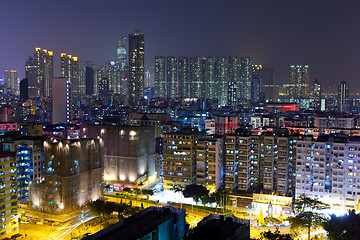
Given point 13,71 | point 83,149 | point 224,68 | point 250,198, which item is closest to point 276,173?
point 250,198

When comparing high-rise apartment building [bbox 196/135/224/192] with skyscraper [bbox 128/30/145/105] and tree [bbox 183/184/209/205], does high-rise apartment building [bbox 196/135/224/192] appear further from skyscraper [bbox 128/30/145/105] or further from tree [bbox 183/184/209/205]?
skyscraper [bbox 128/30/145/105]

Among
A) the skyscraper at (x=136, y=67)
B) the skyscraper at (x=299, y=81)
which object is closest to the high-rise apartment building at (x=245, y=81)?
the skyscraper at (x=299, y=81)

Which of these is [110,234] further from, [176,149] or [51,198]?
[176,149]

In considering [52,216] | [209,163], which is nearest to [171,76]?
[209,163]

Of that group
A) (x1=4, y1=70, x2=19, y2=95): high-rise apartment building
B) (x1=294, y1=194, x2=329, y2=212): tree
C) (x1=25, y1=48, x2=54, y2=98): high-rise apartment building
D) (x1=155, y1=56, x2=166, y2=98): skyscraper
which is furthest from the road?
(x1=4, y1=70, x2=19, y2=95): high-rise apartment building

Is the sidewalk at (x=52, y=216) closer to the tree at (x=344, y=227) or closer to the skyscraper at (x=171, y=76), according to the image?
the tree at (x=344, y=227)

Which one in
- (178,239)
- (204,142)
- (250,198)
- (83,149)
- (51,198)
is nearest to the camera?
(178,239)
